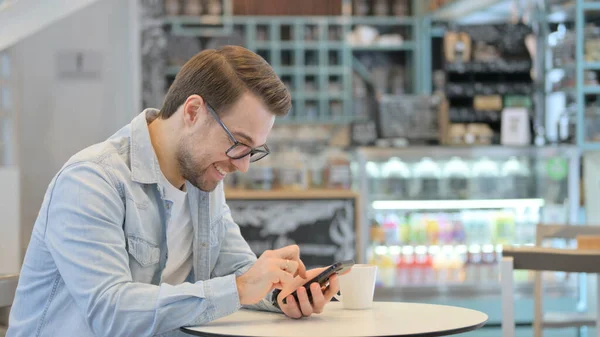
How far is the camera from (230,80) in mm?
2012

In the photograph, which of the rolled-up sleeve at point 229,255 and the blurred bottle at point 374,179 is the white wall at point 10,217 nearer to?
the blurred bottle at point 374,179

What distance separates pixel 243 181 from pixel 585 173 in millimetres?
2589

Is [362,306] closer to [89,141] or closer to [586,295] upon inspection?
[586,295]

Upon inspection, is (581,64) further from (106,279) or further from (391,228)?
(106,279)

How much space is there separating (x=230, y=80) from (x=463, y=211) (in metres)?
4.53

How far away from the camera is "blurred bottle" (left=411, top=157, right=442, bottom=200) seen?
6.20 m

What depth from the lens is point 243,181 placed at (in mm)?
6492

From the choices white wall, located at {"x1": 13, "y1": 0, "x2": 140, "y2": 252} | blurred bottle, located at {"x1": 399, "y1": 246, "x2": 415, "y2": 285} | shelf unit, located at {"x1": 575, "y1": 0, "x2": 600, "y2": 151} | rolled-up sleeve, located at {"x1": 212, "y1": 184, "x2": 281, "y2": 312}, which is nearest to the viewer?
rolled-up sleeve, located at {"x1": 212, "y1": 184, "x2": 281, "y2": 312}

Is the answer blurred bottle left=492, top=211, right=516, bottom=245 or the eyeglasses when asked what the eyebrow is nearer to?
the eyeglasses

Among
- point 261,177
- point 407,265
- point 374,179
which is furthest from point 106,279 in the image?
point 407,265

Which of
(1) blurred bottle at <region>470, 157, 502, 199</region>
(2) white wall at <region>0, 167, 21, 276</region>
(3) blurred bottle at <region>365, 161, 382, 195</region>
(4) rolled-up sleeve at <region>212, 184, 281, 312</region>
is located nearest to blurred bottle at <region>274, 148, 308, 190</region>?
(3) blurred bottle at <region>365, 161, 382, 195</region>

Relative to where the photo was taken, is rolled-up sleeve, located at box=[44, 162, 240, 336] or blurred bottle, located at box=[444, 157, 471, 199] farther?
blurred bottle, located at box=[444, 157, 471, 199]

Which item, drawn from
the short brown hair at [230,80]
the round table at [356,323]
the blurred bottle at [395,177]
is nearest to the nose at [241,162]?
the short brown hair at [230,80]

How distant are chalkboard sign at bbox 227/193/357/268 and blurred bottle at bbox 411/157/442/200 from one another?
2.01 ft
